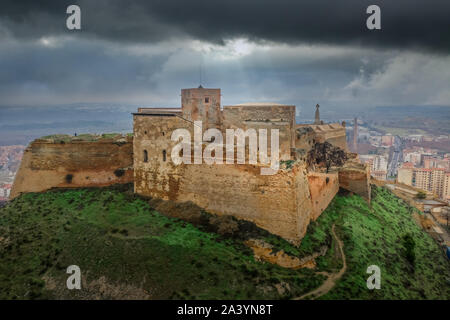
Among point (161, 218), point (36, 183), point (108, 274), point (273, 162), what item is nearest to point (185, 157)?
point (161, 218)

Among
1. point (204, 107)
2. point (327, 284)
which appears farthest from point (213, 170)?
point (204, 107)

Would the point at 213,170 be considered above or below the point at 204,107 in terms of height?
below

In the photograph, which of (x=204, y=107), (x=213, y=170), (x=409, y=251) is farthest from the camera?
(x=204, y=107)

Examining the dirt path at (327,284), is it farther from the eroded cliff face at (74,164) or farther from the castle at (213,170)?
the eroded cliff face at (74,164)

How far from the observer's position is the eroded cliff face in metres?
27.9

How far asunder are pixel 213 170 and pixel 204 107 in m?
12.3

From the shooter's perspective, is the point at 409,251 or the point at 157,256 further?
the point at 409,251

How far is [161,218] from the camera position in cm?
2194

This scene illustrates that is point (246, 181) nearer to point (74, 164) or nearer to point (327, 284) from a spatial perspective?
point (327, 284)

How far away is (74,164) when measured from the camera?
28.0 meters

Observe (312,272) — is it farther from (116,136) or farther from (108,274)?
(116,136)

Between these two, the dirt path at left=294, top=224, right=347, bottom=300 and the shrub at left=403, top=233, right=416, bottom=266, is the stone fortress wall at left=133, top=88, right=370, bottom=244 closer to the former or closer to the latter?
the dirt path at left=294, top=224, right=347, bottom=300

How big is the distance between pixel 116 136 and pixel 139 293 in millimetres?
16540

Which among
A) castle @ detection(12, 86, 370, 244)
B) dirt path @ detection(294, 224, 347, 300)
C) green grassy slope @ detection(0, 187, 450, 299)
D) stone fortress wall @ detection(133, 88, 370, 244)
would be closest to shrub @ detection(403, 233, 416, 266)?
green grassy slope @ detection(0, 187, 450, 299)
